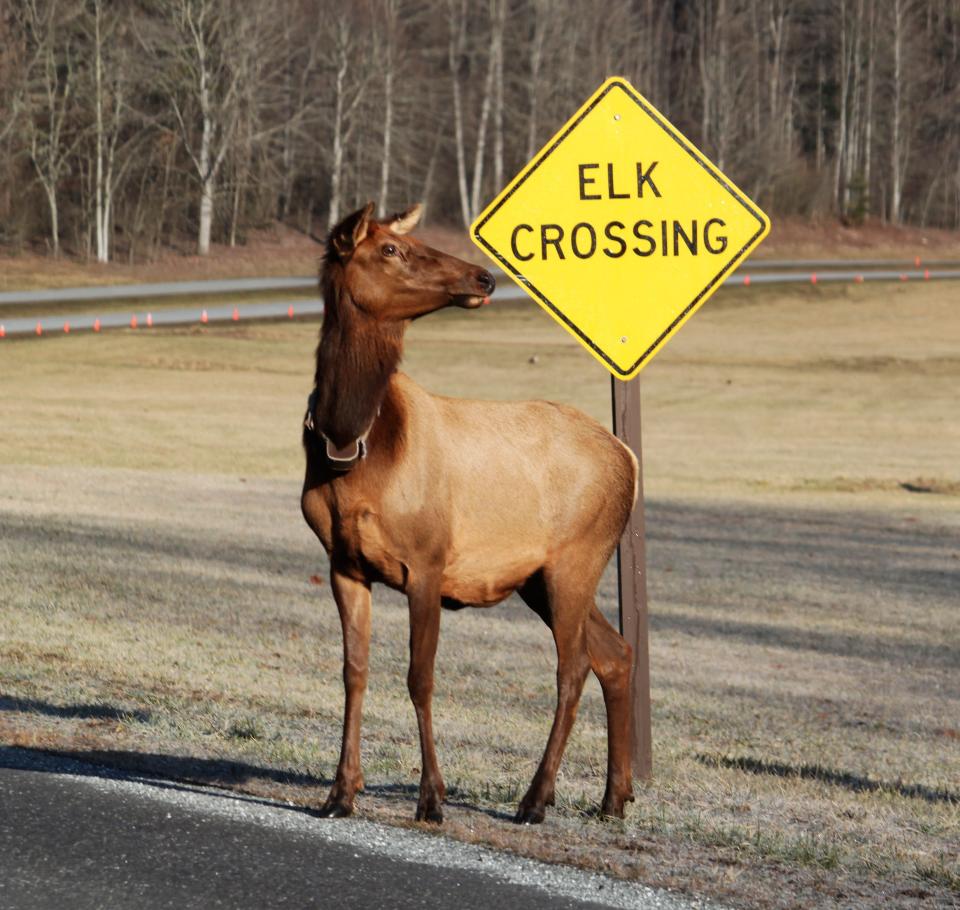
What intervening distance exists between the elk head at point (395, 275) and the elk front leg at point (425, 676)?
3.52ft

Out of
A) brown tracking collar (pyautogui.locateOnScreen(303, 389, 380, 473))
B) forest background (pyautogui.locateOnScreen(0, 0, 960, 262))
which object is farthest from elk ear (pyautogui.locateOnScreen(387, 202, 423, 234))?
forest background (pyautogui.locateOnScreen(0, 0, 960, 262))

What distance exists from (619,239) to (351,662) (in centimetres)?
250

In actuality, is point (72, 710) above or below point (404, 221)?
below

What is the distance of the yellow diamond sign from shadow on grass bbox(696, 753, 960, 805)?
3.05 m

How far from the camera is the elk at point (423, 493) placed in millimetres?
6426

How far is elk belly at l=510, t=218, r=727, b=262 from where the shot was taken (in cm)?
788

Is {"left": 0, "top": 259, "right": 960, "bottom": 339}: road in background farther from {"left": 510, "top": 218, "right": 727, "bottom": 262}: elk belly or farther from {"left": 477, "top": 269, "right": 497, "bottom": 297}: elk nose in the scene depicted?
{"left": 477, "top": 269, "right": 497, "bottom": 297}: elk nose

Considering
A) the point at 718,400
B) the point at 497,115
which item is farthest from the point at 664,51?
the point at 718,400

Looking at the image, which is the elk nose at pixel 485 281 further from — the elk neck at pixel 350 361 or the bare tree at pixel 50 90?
the bare tree at pixel 50 90

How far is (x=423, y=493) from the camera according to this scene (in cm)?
652

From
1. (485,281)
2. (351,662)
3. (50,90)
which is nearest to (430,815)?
(351,662)

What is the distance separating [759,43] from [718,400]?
7132 cm

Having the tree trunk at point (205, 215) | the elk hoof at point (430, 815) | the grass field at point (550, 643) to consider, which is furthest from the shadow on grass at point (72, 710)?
the tree trunk at point (205, 215)

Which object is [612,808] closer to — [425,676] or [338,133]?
[425,676]
